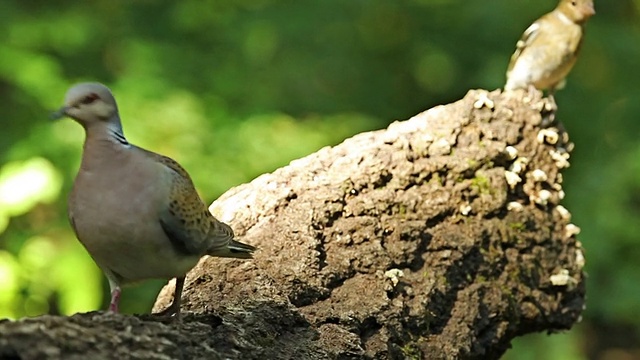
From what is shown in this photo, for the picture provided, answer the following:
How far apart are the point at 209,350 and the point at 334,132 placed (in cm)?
314

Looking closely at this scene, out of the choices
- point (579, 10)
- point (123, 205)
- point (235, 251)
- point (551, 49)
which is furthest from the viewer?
point (579, 10)

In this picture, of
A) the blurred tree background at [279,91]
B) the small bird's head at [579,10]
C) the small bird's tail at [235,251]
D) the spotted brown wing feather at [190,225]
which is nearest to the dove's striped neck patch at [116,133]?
the spotted brown wing feather at [190,225]

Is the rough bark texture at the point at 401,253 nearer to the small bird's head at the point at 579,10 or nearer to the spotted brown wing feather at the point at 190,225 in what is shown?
the spotted brown wing feather at the point at 190,225

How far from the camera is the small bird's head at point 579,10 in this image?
5387 millimetres

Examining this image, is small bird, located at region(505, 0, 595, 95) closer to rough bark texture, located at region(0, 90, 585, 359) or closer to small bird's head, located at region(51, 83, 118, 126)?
rough bark texture, located at region(0, 90, 585, 359)

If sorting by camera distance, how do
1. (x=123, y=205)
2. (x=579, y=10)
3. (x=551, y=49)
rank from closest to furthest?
(x=123, y=205) < (x=551, y=49) < (x=579, y=10)

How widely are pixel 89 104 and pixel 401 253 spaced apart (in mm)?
1212

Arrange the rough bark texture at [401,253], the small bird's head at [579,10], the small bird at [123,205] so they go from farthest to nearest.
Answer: the small bird's head at [579,10] → the rough bark texture at [401,253] → the small bird at [123,205]

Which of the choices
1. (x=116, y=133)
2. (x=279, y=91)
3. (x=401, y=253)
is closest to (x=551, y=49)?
(x=279, y=91)

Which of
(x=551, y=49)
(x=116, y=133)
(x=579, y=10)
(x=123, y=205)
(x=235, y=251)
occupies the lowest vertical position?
(x=123, y=205)

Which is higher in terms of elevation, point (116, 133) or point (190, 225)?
point (116, 133)

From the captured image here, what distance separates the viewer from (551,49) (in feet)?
17.2

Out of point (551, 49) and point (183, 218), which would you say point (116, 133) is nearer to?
point (183, 218)

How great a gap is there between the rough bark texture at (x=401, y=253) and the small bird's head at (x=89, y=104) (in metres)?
0.54
